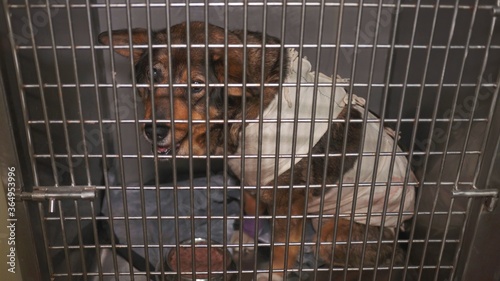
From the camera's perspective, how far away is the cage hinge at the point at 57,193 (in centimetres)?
103

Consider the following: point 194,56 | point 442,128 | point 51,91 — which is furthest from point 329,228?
point 51,91

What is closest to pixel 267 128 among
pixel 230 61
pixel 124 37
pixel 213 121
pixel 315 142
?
pixel 315 142

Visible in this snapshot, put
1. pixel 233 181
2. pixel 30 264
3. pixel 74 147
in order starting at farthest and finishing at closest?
pixel 233 181
pixel 74 147
pixel 30 264

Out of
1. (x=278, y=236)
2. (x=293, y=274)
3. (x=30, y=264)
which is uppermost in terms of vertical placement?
(x=30, y=264)

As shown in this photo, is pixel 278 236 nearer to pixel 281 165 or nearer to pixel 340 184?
pixel 281 165

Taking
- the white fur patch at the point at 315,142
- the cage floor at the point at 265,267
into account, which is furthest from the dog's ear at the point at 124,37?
the cage floor at the point at 265,267

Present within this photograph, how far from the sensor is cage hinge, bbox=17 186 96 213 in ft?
3.39

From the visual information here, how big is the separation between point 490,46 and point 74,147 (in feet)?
3.48

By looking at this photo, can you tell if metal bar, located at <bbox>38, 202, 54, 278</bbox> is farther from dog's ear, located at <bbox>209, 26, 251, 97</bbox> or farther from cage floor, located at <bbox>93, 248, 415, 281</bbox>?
dog's ear, located at <bbox>209, 26, 251, 97</bbox>

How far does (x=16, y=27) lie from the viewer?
0.95m

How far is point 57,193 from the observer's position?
3.42 ft

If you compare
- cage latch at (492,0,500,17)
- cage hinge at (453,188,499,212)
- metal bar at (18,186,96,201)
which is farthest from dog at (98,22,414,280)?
cage latch at (492,0,500,17)

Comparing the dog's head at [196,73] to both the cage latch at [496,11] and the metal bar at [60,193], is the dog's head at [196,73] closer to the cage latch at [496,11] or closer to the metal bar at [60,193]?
the metal bar at [60,193]

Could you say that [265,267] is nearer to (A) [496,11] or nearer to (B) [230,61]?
(B) [230,61]
